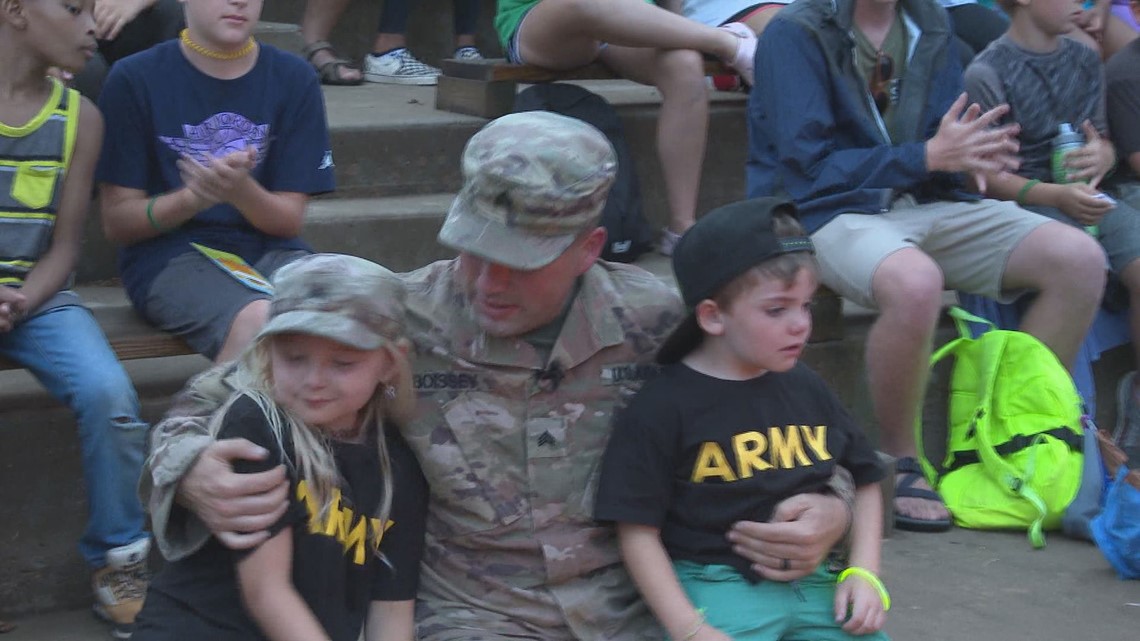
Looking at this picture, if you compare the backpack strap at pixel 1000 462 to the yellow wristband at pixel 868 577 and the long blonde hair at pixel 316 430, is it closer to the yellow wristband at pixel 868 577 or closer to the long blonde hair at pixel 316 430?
the yellow wristband at pixel 868 577

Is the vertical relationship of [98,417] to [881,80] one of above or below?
below

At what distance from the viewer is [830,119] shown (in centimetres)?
416

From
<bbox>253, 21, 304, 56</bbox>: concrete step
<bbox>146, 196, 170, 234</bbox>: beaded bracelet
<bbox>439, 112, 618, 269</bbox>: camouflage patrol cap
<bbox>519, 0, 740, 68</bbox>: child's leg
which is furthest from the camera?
<bbox>253, 21, 304, 56</bbox>: concrete step

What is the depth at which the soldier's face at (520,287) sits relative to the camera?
2406 millimetres

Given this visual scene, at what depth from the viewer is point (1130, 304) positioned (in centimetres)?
485

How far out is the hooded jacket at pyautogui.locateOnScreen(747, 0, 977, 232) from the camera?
4.15 m

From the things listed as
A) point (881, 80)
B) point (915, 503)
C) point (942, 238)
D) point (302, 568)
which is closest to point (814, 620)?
point (302, 568)

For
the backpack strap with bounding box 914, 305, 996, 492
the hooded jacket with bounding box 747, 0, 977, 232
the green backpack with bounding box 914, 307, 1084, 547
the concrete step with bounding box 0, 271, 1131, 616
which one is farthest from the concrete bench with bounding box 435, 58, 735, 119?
the concrete step with bounding box 0, 271, 1131, 616

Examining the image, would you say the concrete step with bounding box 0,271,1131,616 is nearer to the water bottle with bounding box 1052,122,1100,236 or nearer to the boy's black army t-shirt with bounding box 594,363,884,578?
the boy's black army t-shirt with bounding box 594,363,884,578

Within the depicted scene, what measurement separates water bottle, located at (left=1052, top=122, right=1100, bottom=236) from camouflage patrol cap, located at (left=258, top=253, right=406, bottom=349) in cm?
300

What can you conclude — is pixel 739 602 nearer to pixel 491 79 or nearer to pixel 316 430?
pixel 316 430

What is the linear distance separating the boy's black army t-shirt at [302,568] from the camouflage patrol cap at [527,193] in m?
0.39

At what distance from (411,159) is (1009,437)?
6.70 feet

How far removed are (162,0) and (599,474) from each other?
96.8 inches
